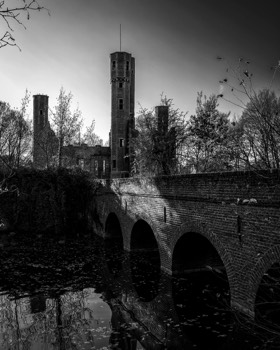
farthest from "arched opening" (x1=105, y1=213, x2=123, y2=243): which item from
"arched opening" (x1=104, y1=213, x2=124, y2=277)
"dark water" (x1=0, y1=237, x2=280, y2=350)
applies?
"dark water" (x1=0, y1=237, x2=280, y2=350)

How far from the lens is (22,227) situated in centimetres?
2047

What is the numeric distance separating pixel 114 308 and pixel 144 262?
15.4 feet

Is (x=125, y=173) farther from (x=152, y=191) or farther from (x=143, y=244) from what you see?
(x=152, y=191)

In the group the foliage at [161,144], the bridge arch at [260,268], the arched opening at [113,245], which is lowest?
the arched opening at [113,245]

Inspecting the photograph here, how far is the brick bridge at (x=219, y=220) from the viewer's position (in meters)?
6.47

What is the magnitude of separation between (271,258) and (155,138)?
687 inches

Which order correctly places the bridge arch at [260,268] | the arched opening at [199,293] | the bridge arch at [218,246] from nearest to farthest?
1. the bridge arch at [260,268]
2. the arched opening at [199,293]
3. the bridge arch at [218,246]

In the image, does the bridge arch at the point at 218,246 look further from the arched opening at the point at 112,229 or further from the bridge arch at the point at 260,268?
the arched opening at the point at 112,229

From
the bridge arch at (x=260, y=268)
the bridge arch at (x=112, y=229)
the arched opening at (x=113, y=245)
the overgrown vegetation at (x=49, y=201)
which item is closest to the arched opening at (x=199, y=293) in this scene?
the bridge arch at (x=260, y=268)

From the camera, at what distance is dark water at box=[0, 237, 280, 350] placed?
6.42m

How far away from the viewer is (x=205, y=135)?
19750mm

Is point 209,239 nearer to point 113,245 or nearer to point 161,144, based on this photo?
point 113,245

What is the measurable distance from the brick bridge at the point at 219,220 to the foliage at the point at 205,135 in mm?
6525

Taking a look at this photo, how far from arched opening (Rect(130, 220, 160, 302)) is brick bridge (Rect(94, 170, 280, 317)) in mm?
246
